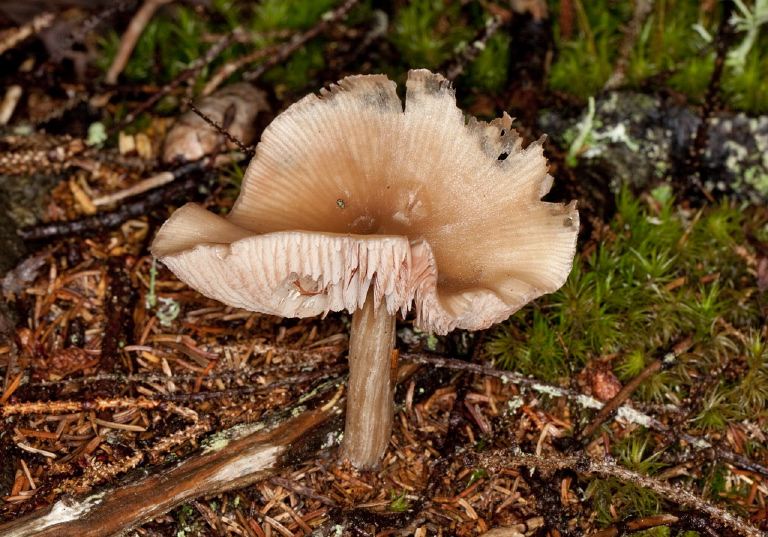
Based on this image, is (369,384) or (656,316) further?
(656,316)

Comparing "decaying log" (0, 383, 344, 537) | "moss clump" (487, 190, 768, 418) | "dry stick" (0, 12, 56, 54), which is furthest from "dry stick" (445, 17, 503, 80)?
"dry stick" (0, 12, 56, 54)

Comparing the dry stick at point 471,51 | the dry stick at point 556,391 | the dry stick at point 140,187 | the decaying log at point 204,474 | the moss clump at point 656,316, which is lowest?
the decaying log at point 204,474

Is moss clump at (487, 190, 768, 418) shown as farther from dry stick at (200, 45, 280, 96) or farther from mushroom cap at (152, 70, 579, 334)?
dry stick at (200, 45, 280, 96)

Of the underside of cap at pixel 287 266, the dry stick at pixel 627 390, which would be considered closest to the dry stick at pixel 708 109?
the dry stick at pixel 627 390

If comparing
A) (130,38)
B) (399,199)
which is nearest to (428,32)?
(130,38)

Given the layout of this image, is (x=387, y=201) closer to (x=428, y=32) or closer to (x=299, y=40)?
(x=299, y=40)

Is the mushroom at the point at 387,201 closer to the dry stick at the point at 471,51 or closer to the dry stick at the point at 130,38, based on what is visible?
the dry stick at the point at 471,51

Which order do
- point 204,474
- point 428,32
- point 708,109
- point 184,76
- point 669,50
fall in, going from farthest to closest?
point 428,32 < point 669,50 < point 184,76 < point 708,109 < point 204,474
